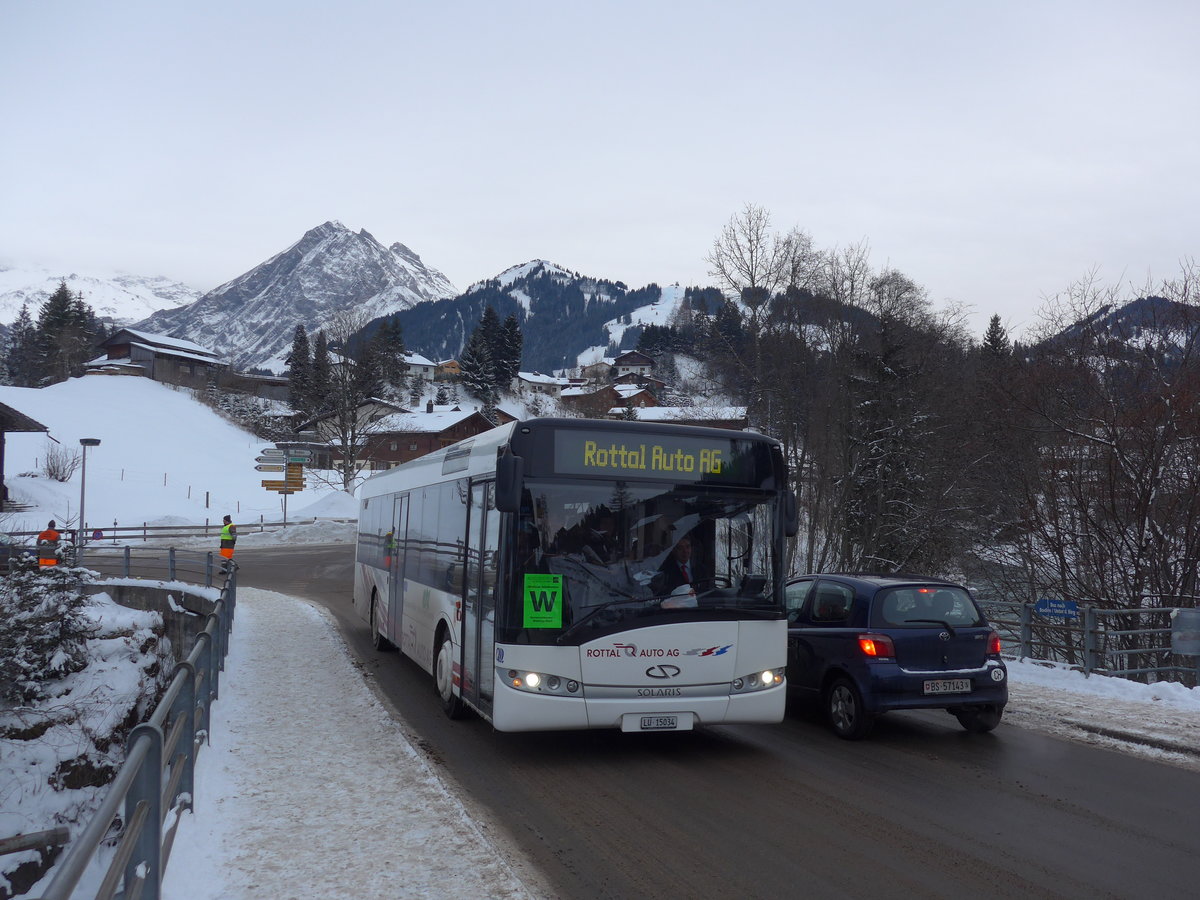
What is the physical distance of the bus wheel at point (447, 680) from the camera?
396 inches

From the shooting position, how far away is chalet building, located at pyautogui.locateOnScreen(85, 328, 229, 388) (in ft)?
336

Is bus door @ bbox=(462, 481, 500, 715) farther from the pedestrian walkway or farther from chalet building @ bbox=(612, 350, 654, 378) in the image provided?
chalet building @ bbox=(612, 350, 654, 378)

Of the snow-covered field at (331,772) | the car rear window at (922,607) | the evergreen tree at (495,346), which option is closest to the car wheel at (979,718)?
the snow-covered field at (331,772)

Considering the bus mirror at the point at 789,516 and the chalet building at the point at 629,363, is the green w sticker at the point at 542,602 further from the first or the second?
the chalet building at the point at 629,363

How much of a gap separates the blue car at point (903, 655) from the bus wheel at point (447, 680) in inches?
151

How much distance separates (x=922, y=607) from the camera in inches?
375

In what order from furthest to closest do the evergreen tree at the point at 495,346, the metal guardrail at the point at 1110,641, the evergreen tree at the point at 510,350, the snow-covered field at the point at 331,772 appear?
the evergreen tree at the point at 510,350 < the evergreen tree at the point at 495,346 < the metal guardrail at the point at 1110,641 < the snow-covered field at the point at 331,772

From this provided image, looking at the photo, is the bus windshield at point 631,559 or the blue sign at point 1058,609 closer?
the bus windshield at point 631,559

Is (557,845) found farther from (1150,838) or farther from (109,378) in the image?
(109,378)

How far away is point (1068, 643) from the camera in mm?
16812

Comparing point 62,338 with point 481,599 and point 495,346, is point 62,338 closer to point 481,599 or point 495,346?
point 495,346

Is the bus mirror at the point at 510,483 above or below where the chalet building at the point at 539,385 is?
Answer: below

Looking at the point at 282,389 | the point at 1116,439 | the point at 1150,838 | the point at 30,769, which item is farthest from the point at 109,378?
the point at 1150,838

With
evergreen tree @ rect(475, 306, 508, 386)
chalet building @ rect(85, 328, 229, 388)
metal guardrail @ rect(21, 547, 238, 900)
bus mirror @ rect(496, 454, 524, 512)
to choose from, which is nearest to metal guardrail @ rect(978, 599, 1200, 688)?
bus mirror @ rect(496, 454, 524, 512)
